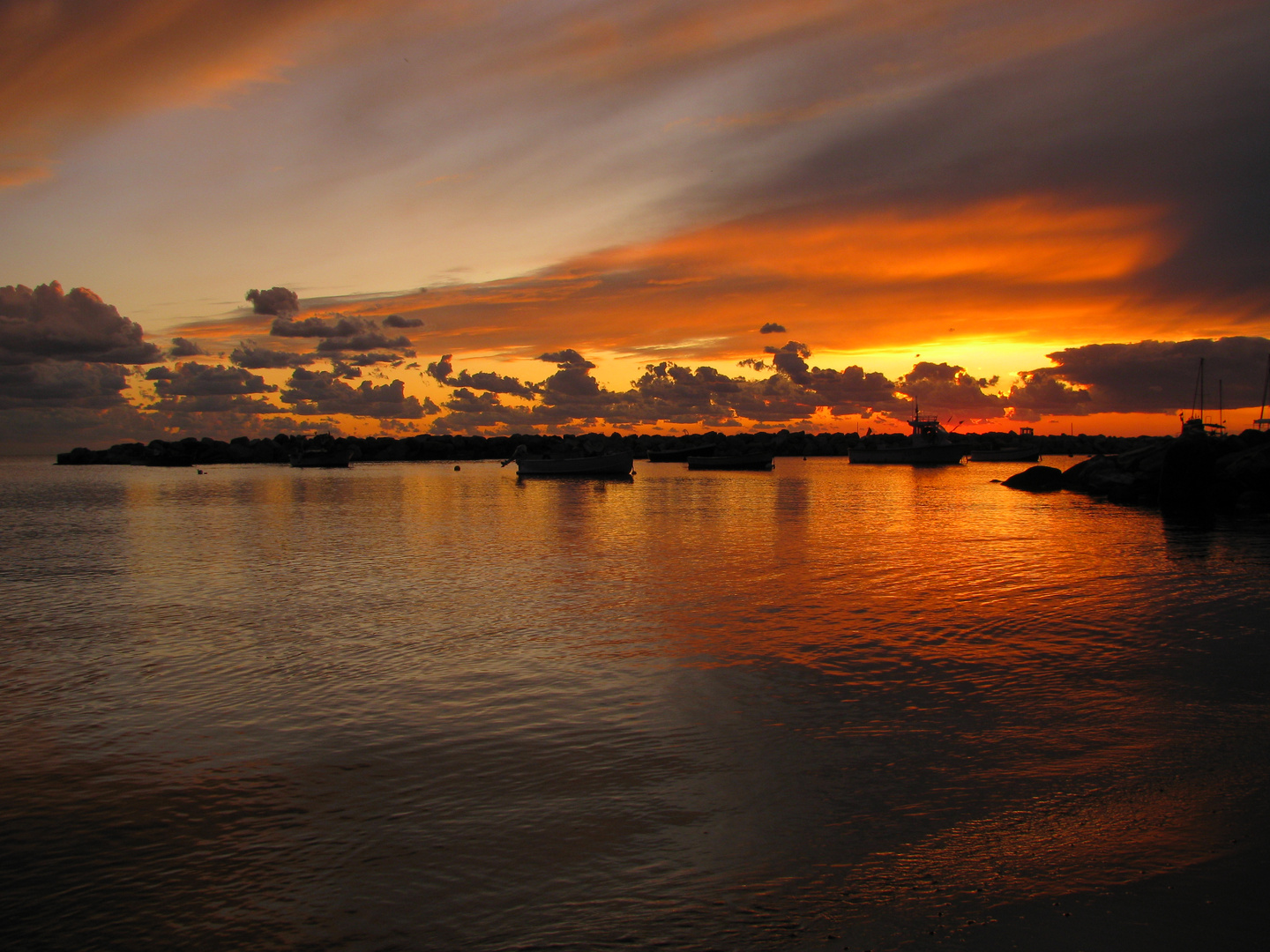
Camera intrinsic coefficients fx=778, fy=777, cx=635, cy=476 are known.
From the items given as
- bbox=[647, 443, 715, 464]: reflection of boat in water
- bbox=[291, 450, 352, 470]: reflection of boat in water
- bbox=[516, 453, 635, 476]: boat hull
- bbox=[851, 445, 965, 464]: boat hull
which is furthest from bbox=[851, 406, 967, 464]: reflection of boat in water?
bbox=[291, 450, 352, 470]: reflection of boat in water

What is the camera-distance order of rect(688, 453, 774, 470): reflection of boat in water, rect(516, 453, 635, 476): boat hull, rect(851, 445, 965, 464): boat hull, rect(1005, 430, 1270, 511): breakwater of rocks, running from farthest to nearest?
rect(851, 445, 965, 464): boat hull
rect(688, 453, 774, 470): reflection of boat in water
rect(516, 453, 635, 476): boat hull
rect(1005, 430, 1270, 511): breakwater of rocks

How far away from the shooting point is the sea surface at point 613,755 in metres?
5.57

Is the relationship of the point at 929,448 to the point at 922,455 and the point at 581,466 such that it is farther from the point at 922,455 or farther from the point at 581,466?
the point at 581,466

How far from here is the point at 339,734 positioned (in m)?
9.13

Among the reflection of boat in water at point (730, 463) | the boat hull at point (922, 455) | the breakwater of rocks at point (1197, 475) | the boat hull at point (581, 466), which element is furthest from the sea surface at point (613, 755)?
the boat hull at point (922, 455)

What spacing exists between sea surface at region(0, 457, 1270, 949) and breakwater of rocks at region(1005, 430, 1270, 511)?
24657 millimetres

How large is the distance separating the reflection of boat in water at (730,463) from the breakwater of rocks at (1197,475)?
2767 inches

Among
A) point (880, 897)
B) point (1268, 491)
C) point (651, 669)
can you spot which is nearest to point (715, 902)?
point (880, 897)

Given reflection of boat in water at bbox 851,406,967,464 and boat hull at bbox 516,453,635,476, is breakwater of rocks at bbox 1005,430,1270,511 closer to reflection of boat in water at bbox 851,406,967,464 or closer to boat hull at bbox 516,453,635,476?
boat hull at bbox 516,453,635,476

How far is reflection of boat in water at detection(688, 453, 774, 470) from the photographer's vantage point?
121m

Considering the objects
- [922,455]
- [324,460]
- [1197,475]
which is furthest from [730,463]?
[1197,475]

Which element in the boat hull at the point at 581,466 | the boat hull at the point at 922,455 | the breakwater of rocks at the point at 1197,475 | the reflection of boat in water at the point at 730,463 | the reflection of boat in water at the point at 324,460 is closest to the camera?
the breakwater of rocks at the point at 1197,475

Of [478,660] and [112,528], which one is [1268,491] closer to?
[478,660]

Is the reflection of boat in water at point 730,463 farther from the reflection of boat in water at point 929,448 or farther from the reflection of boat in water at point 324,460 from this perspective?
the reflection of boat in water at point 324,460
